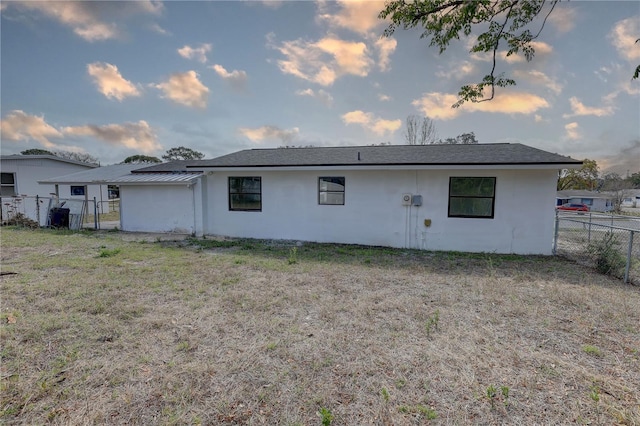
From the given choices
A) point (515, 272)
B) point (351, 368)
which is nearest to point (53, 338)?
point (351, 368)

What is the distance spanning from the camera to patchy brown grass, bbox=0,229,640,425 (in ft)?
7.09

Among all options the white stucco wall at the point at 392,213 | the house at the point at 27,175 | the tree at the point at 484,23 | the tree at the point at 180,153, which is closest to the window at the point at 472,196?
the white stucco wall at the point at 392,213

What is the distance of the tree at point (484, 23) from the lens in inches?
207

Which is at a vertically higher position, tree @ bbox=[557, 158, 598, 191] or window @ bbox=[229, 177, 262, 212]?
tree @ bbox=[557, 158, 598, 191]

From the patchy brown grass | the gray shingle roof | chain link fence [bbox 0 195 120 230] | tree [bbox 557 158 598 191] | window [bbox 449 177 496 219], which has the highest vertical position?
tree [bbox 557 158 598 191]

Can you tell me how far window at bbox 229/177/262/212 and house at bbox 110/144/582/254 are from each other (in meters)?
0.04

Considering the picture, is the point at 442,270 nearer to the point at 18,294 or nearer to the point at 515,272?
the point at 515,272

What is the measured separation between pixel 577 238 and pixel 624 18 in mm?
→ 6372

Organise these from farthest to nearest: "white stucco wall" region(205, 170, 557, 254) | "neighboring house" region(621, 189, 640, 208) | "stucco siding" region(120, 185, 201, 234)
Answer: "neighboring house" region(621, 189, 640, 208) < "stucco siding" region(120, 185, 201, 234) < "white stucco wall" region(205, 170, 557, 254)

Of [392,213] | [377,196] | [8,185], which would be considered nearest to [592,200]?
[392,213]

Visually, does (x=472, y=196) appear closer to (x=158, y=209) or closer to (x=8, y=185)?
(x=158, y=209)

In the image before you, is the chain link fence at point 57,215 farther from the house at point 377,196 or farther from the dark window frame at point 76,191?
the dark window frame at point 76,191

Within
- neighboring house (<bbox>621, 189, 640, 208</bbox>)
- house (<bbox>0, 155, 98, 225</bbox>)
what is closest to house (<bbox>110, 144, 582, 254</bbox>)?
house (<bbox>0, 155, 98, 225</bbox>)

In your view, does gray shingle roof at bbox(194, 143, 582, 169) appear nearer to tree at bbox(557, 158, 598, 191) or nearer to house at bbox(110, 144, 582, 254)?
house at bbox(110, 144, 582, 254)
